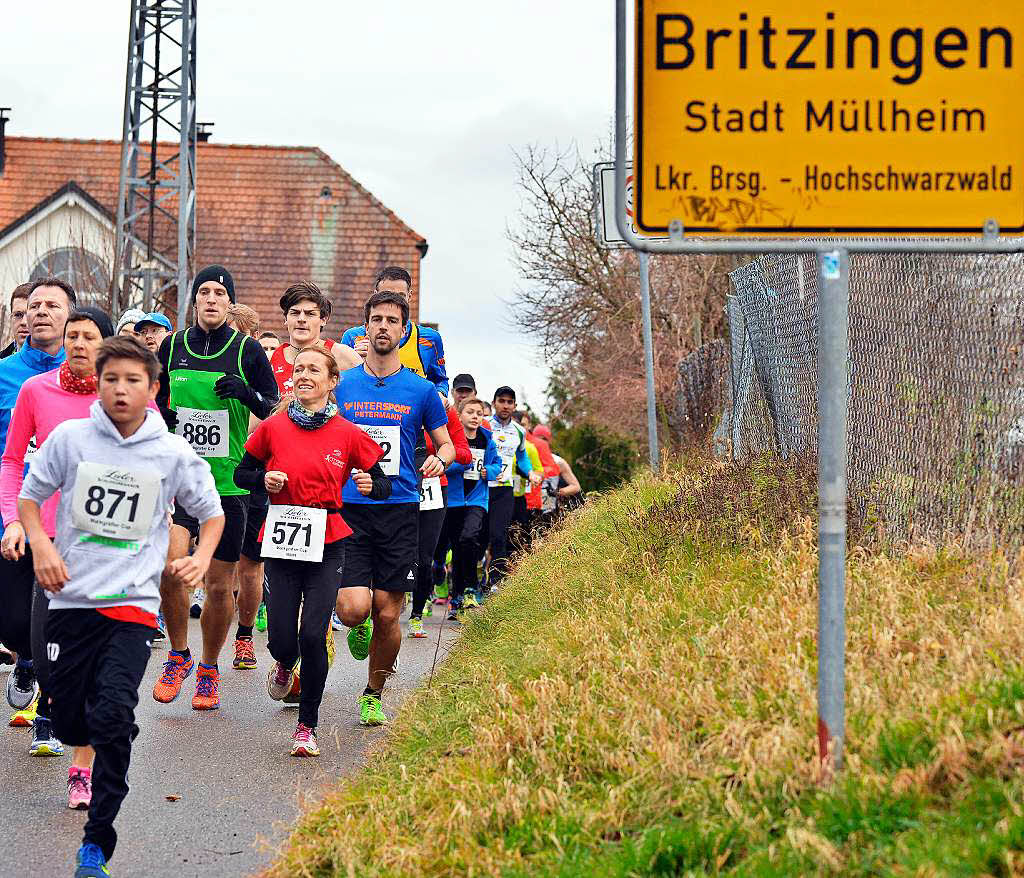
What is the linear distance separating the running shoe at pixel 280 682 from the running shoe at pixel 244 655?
1606 mm

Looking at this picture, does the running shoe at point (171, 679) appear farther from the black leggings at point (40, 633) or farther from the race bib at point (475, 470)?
the race bib at point (475, 470)

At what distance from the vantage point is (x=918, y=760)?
14.7ft

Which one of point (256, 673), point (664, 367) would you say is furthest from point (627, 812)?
point (664, 367)

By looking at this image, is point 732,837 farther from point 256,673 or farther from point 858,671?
point 256,673

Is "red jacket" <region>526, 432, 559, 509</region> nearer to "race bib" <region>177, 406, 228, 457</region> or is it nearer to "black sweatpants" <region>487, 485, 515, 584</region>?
"black sweatpants" <region>487, 485, 515, 584</region>

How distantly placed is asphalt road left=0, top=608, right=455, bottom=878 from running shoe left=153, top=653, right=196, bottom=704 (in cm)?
9

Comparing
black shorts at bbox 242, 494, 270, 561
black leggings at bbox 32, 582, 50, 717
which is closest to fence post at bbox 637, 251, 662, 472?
black shorts at bbox 242, 494, 270, 561

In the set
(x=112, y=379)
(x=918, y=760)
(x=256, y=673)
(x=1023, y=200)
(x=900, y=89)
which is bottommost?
(x=256, y=673)

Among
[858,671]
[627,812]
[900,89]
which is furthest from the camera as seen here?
[858,671]

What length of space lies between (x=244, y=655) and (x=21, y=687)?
2212 millimetres

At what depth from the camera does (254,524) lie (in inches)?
395

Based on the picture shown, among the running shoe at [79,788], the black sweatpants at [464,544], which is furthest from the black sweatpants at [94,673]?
the black sweatpants at [464,544]

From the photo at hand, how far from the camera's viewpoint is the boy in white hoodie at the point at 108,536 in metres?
5.80

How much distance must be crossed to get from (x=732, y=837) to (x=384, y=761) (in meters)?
2.40
